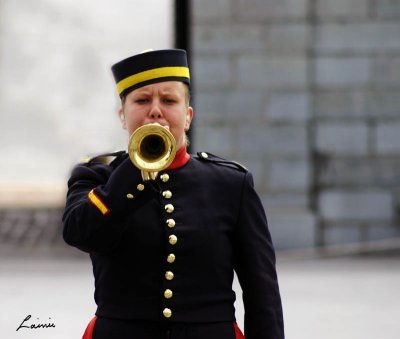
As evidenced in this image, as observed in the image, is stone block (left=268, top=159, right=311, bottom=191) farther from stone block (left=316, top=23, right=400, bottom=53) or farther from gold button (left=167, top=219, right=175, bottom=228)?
gold button (left=167, top=219, right=175, bottom=228)

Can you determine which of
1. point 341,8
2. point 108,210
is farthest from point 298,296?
point 108,210

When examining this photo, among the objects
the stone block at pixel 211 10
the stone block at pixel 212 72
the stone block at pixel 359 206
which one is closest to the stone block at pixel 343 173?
the stone block at pixel 359 206

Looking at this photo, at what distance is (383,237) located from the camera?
1099 centimetres

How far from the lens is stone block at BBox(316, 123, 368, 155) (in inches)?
433

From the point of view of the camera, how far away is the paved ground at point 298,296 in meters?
6.52

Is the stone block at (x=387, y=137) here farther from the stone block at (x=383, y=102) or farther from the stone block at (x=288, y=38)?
the stone block at (x=288, y=38)

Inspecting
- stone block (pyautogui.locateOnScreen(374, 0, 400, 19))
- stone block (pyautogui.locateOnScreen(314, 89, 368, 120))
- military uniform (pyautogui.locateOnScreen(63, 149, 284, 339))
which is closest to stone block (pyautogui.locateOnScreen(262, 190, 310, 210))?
stone block (pyautogui.locateOnScreen(314, 89, 368, 120))

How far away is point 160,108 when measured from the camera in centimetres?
264

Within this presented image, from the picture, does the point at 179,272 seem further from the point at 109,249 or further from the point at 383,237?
the point at 383,237

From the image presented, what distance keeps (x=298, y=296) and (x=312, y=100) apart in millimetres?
3657

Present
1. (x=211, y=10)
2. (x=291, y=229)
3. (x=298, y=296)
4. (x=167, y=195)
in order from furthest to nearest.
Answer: (x=211, y=10)
(x=291, y=229)
(x=298, y=296)
(x=167, y=195)

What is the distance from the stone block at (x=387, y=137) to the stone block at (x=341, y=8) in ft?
4.52

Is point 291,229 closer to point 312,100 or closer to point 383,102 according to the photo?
point 312,100

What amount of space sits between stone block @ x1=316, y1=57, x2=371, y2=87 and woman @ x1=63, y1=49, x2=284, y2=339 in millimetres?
8283
